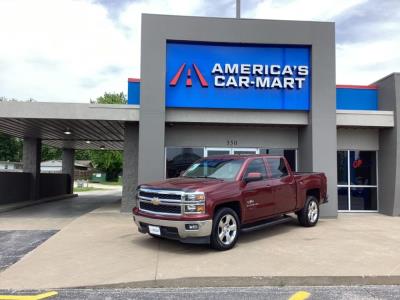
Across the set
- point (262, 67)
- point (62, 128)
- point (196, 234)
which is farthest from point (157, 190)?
point (62, 128)

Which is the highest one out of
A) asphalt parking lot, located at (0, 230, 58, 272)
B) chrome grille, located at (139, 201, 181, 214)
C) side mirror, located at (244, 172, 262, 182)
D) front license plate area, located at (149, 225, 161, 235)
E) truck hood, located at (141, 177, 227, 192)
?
side mirror, located at (244, 172, 262, 182)

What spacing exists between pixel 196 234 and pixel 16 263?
10.8 feet

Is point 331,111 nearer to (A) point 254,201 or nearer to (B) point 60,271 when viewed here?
(A) point 254,201

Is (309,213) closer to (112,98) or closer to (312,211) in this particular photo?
(312,211)

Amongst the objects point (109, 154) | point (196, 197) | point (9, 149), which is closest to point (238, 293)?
point (196, 197)

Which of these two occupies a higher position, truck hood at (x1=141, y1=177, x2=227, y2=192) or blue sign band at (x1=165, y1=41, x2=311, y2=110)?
blue sign band at (x1=165, y1=41, x2=311, y2=110)

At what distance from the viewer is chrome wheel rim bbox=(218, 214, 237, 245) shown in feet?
25.6

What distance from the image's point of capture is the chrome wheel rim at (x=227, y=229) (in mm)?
7810

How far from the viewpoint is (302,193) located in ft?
33.7

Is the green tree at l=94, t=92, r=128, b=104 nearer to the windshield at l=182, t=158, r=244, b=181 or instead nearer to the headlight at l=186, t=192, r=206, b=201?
the windshield at l=182, t=158, r=244, b=181

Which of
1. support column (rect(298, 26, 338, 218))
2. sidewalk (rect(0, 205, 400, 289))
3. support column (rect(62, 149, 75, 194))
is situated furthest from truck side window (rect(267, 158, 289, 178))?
support column (rect(62, 149, 75, 194))

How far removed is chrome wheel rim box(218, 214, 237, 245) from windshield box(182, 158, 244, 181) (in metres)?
0.88

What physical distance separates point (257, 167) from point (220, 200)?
1737mm

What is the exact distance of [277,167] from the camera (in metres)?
9.71
